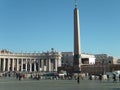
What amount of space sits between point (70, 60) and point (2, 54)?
42.2 meters

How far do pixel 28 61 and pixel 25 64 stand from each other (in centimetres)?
202

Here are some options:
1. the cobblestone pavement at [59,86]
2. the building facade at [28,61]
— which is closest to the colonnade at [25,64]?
the building facade at [28,61]

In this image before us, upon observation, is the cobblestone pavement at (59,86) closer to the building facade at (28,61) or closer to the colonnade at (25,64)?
the building facade at (28,61)

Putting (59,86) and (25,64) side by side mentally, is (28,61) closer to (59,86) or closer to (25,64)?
(25,64)

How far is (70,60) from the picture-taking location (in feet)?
537

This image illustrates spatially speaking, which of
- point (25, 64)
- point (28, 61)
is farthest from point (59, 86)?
point (28, 61)

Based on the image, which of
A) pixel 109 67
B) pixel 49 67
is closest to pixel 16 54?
pixel 49 67

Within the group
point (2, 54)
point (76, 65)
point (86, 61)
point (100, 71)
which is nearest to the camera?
point (76, 65)

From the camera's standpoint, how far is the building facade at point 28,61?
134 metres

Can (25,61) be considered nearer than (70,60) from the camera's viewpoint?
Yes

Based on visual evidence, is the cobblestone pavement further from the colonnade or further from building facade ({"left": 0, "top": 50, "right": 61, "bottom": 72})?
the colonnade

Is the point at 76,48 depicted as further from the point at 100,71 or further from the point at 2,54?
→ the point at 2,54

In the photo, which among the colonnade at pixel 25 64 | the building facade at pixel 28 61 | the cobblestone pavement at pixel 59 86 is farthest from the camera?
the colonnade at pixel 25 64

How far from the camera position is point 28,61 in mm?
139000
